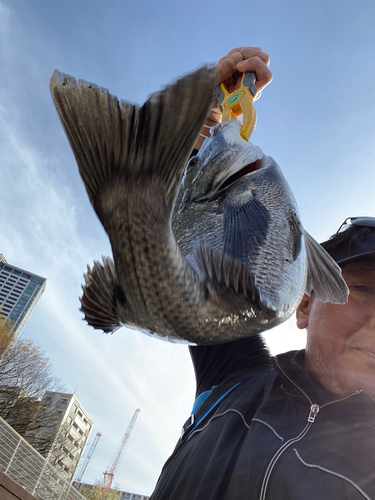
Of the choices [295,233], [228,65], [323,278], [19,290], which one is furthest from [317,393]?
[19,290]

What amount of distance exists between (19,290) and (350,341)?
101m

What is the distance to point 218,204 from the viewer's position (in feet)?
2.47

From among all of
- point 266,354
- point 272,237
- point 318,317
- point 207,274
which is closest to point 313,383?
point 318,317

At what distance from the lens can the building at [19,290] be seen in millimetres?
85438

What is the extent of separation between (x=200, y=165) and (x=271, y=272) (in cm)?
38

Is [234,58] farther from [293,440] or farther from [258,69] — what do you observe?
[293,440]

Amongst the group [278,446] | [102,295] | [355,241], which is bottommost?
[278,446]

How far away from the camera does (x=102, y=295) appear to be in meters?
0.66

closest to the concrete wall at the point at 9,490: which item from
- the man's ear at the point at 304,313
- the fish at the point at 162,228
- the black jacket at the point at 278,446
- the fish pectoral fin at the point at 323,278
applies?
the black jacket at the point at 278,446

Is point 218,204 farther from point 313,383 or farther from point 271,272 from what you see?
point 313,383

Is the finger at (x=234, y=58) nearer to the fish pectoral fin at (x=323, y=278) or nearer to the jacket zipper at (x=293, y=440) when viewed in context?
the fish pectoral fin at (x=323, y=278)

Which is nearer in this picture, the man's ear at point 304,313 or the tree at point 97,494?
the man's ear at point 304,313

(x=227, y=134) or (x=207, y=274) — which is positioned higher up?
(x=227, y=134)

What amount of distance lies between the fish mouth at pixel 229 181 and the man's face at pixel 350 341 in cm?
90
